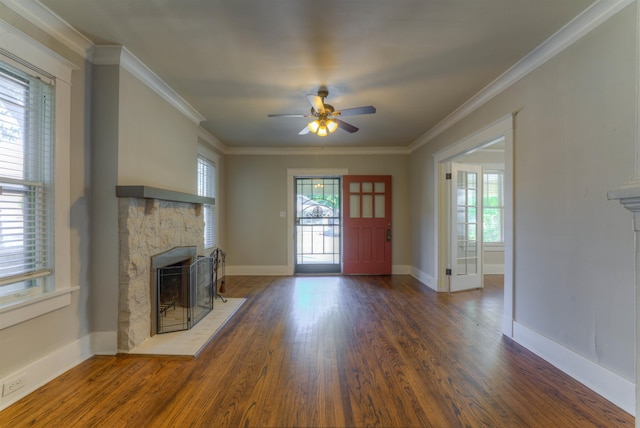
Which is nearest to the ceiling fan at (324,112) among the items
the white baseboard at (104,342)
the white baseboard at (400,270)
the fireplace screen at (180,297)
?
the fireplace screen at (180,297)

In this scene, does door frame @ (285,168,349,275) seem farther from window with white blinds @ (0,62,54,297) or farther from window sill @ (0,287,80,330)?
window with white blinds @ (0,62,54,297)

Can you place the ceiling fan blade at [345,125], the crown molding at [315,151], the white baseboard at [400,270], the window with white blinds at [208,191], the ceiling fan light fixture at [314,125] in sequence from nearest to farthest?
the ceiling fan light fixture at [314,125] → the ceiling fan blade at [345,125] → the window with white blinds at [208,191] → the crown molding at [315,151] → the white baseboard at [400,270]

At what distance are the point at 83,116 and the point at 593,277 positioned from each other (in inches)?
157

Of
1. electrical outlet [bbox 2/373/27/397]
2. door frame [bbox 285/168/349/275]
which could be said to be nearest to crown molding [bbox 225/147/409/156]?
door frame [bbox 285/168/349/275]

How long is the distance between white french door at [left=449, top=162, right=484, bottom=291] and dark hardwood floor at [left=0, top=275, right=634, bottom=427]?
1.34 meters

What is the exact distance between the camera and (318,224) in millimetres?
6043

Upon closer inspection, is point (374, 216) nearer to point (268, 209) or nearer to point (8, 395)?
point (268, 209)

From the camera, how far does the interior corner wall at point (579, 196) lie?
1.68m

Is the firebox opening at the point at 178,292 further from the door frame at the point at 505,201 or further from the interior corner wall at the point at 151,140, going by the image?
the door frame at the point at 505,201

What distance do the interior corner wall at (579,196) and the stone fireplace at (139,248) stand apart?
3.33 metres

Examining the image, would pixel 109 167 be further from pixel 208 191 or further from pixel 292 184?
pixel 292 184

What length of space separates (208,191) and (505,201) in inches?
172

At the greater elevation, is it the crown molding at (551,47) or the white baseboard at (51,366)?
the crown molding at (551,47)

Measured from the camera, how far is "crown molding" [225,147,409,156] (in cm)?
534
